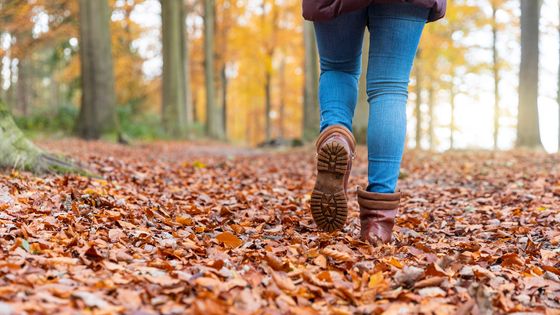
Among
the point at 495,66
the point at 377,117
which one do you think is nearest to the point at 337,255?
the point at 377,117

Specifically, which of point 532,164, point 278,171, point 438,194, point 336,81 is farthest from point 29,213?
point 532,164

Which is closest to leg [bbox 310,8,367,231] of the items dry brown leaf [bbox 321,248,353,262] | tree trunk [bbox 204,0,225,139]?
dry brown leaf [bbox 321,248,353,262]

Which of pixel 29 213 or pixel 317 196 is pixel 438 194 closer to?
pixel 317 196

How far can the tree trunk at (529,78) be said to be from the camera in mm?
9273

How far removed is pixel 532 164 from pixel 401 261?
4677 mm

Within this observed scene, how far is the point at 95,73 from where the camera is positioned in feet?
35.4

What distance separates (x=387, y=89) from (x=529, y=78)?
335 inches

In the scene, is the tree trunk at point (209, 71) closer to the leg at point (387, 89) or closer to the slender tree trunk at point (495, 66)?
the slender tree trunk at point (495, 66)

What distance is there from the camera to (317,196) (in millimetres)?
2328

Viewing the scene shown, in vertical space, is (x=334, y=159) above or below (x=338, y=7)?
below

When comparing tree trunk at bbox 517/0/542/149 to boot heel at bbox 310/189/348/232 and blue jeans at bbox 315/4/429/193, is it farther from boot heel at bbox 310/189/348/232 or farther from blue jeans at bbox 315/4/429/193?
boot heel at bbox 310/189/348/232

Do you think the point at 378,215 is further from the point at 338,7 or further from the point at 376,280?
the point at 338,7

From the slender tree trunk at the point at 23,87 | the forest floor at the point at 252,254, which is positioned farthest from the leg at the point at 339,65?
the slender tree trunk at the point at 23,87

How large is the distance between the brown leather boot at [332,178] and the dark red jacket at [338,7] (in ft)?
1.73
